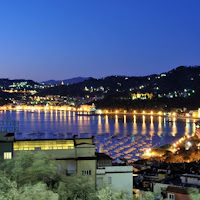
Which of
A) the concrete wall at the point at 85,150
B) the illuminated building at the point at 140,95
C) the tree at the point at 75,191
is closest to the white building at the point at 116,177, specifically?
the concrete wall at the point at 85,150

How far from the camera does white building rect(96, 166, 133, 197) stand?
6.06 m

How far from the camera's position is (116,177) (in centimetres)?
620

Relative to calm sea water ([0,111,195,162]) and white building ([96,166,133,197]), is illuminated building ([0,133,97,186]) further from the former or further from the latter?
calm sea water ([0,111,195,162])

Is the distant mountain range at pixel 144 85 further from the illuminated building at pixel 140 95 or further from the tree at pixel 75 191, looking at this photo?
the tree at pixel 75 191

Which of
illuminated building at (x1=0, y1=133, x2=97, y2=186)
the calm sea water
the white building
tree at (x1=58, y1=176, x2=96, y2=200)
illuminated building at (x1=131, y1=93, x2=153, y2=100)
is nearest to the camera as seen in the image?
tree at (x1=58, y1=176, x2=96, y2=200)

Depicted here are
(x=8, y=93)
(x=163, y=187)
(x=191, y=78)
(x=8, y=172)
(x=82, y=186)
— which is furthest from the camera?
(x=8, y=93)

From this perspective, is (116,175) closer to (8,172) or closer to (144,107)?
(8,172)

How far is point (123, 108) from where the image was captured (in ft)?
242

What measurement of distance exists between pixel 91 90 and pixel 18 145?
115m

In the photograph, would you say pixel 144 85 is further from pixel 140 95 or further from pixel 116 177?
pixel 116 177

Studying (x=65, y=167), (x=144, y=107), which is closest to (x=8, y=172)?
(x=65, y=167)

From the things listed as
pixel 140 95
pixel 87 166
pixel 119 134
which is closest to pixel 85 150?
pixel 87 166

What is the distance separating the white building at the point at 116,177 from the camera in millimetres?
6062

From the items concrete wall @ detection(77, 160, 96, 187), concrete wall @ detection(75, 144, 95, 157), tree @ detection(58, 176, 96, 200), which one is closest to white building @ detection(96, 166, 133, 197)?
concrete wall @ detection(77, 160, 96, 187)
